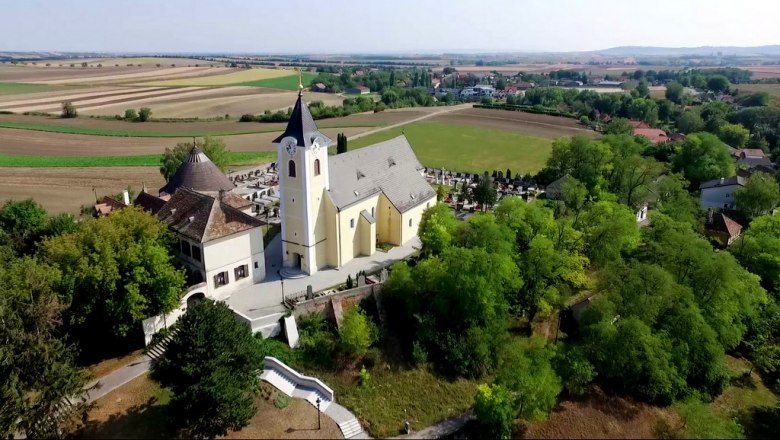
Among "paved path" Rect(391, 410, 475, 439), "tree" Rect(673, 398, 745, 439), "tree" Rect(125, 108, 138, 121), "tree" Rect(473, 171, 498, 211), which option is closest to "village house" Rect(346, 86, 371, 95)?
"tree" Rect(125, 108, 138, 121)

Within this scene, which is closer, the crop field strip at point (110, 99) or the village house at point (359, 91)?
the crop field strip at point (110, 99)

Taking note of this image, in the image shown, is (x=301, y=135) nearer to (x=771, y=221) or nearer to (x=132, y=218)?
(x=132, y=218)

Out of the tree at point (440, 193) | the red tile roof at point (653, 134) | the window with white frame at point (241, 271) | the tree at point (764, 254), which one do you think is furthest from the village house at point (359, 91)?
the window with white frame at point (241, 271)

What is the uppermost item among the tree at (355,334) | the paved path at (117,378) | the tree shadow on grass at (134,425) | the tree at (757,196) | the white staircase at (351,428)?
the tree at (757,196)

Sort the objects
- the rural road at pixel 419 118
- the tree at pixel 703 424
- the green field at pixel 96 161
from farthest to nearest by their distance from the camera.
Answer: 1. the rural road at pixel 419 118
2. the green field at pixel 96 161
3. the tree at pixel 703 424

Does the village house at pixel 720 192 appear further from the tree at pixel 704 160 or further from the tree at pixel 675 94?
the tree at pixel 675 94
